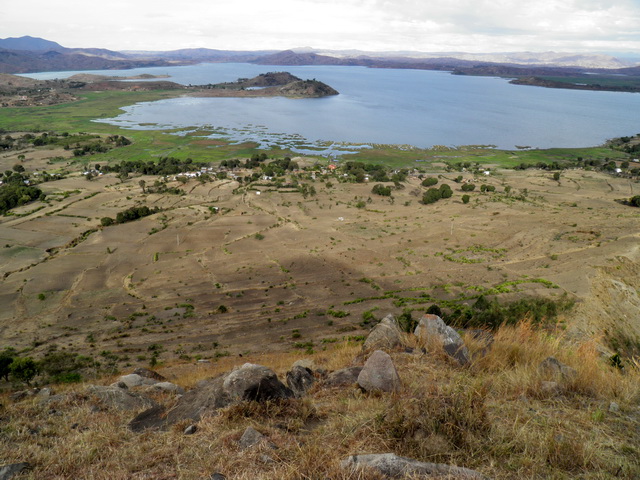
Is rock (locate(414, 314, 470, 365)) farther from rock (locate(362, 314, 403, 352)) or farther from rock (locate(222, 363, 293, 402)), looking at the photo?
rock (locate(222, 363, 293, 402))

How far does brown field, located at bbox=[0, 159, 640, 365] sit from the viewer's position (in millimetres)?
20422

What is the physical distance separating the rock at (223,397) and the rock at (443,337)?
3.20 m

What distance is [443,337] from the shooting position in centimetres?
783

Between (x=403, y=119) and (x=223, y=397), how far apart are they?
11743 cm

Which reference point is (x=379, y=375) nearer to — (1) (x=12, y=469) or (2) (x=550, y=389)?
(2) (x=550, y=389)

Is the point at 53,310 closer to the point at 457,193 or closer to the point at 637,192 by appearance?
the point at 457,193

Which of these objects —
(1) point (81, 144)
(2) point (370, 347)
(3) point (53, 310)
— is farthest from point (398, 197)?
(1) point (81, 144)

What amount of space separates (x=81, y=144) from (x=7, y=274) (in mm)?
61714

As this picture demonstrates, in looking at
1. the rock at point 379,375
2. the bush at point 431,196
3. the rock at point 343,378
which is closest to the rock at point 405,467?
the rock at point 379,375

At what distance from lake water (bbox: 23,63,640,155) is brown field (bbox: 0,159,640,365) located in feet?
128

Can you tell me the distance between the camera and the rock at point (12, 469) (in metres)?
4.25

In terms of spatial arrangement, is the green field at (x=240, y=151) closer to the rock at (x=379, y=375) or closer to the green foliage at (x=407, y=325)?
the green foliage at (x=407, y=325)

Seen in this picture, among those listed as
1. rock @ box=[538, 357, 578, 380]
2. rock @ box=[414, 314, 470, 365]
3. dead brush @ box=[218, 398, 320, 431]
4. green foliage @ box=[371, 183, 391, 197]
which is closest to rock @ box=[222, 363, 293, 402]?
dead brush @ box=[218, 398, 320, 431]

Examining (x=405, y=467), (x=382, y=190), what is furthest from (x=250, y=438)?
(x=382, y=190)
